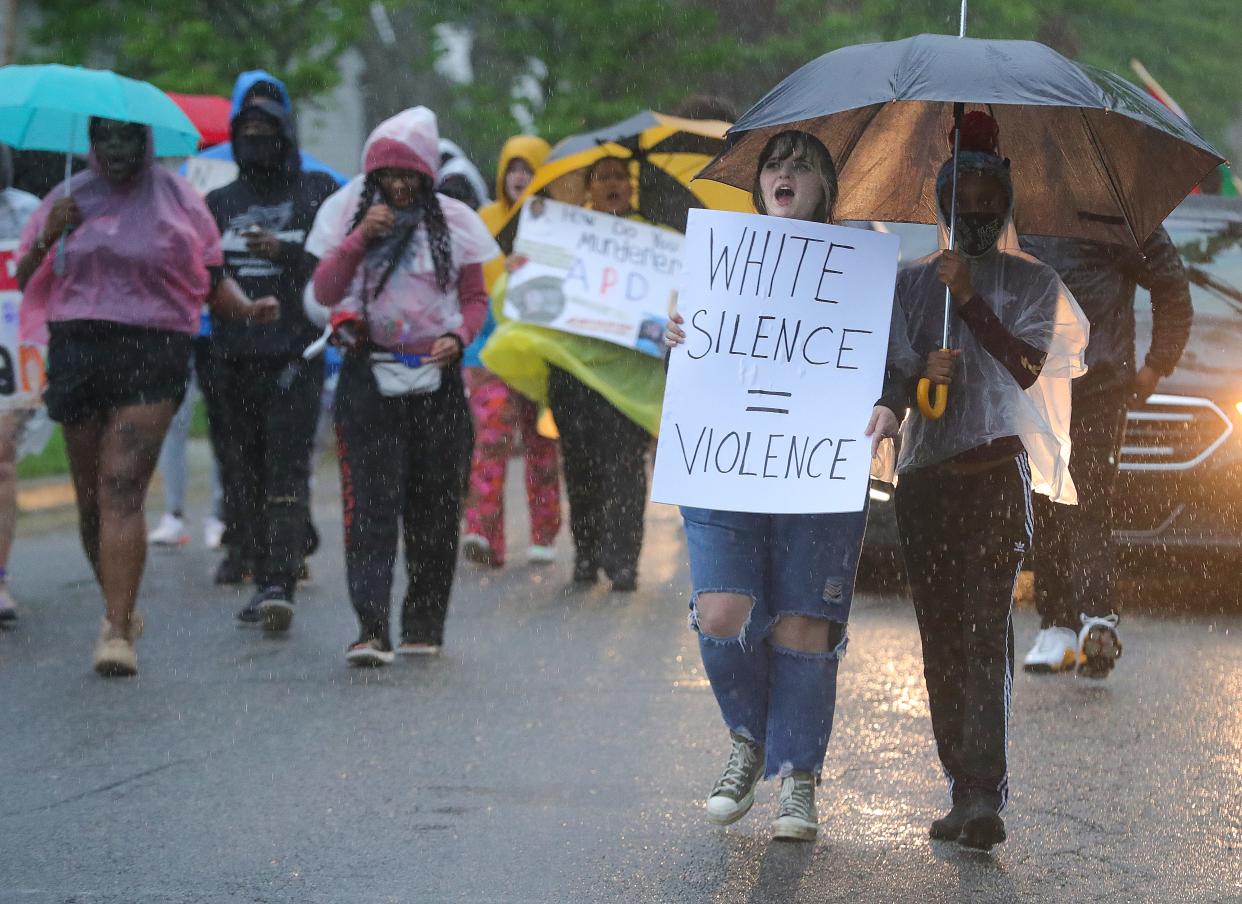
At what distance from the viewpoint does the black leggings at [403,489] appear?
291 inches

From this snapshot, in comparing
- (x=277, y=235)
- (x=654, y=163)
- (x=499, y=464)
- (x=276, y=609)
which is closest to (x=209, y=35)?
(x=499, y=464)

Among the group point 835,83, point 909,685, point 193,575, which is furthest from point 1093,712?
point 193,575

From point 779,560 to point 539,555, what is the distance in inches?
229

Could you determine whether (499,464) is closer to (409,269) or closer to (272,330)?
(272,330)

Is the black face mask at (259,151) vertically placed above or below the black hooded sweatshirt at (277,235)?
above

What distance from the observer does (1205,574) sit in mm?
8898

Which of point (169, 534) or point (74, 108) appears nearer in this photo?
point (74, 108)

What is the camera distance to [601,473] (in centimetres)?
974

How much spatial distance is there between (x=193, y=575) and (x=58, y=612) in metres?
1.32

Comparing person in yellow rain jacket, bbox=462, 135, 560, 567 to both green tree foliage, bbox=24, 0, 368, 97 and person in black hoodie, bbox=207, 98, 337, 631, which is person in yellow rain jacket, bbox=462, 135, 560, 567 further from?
green tree foliage, bbox=24, 0, 368, 97

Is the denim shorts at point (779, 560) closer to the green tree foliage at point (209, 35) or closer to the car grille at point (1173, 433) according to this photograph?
the car grille at point (1173, 433)

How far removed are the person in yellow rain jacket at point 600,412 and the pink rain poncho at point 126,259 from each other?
2.77m

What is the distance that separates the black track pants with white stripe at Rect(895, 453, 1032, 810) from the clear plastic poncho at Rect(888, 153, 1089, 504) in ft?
0.29

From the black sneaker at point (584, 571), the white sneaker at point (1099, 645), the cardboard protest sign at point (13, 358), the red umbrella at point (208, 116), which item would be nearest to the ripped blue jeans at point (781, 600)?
the white sneaker at point (1099, 645)
